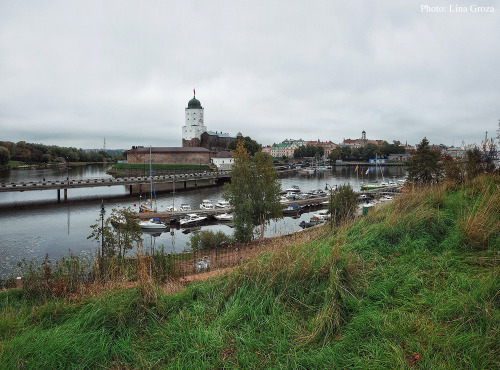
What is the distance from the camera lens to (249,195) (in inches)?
687

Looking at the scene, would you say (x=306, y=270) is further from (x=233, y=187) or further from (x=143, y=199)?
(x=143, y=199)

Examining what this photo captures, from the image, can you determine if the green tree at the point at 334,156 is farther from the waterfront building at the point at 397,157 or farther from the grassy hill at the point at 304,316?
the grassy hill at the point at 304,316

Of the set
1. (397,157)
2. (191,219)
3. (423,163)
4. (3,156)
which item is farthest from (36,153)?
(397,157)

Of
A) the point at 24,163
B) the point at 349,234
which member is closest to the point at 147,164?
the point at 24,163

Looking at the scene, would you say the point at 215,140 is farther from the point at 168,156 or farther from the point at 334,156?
the point at 334,156

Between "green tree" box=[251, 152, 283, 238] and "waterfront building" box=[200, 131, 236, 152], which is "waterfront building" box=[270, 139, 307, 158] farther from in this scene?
"green tree" box=[251, 152, 283, 238]

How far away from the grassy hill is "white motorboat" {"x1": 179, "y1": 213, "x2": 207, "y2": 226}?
57.5 ft

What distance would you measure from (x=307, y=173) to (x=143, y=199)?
4451 cm

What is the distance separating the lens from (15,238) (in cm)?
1778

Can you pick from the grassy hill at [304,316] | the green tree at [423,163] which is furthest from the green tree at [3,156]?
the grassy hill at [304,316]

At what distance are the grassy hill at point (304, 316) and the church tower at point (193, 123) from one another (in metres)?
77.9

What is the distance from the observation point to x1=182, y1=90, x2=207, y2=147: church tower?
261ft

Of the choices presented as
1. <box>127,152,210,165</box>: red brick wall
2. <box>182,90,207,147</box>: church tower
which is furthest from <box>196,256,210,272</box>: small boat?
<box>182,90,207,147</box>: church tower

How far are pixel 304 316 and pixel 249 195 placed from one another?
47.8 feet
